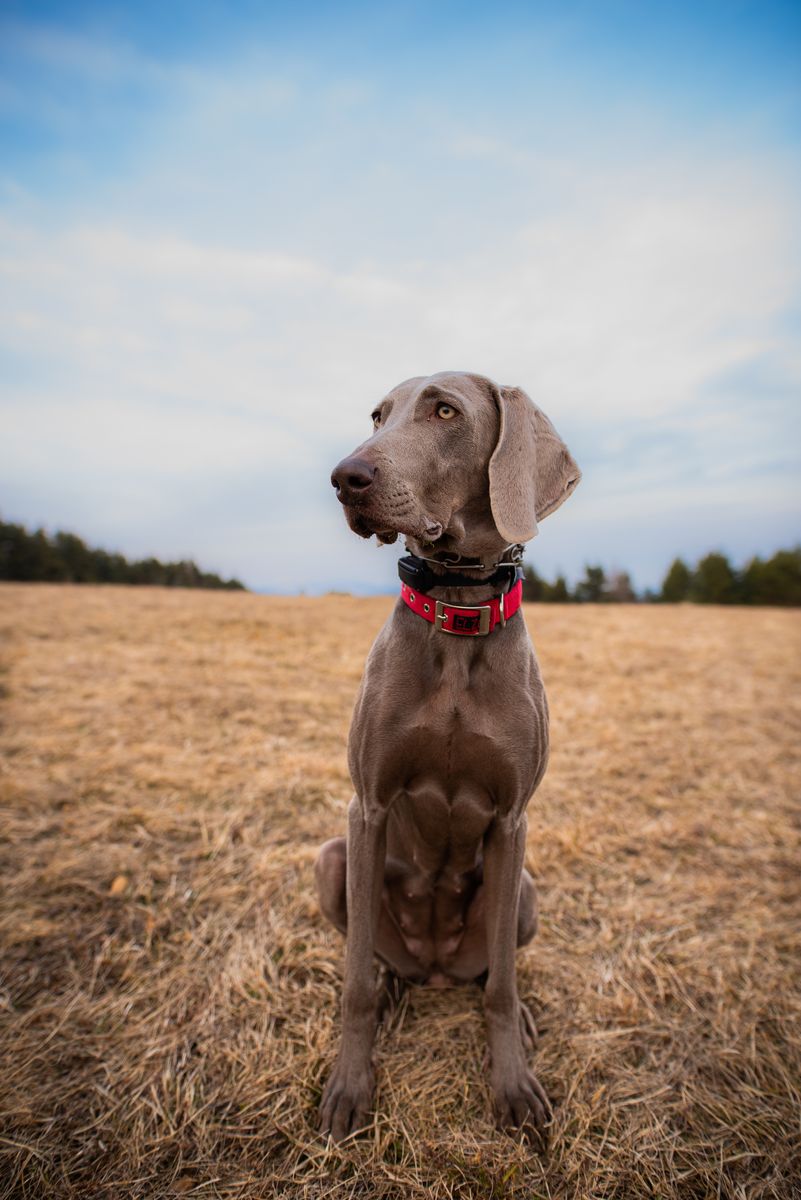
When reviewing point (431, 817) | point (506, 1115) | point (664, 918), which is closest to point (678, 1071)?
point (506, 1115)

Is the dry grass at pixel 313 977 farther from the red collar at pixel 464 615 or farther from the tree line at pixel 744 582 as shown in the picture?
the tree line at pixel 744 582

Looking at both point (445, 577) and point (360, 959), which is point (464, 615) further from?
point (360, 959)

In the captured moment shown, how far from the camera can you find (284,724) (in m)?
6.22

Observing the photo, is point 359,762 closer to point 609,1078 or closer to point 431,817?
point 431,817

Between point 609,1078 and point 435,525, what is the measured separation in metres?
2.33

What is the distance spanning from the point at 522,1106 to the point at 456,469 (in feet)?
7.73

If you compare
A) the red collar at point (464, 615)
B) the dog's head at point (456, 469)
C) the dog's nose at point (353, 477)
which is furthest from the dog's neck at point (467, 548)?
the dog's nose at point (353, 477)

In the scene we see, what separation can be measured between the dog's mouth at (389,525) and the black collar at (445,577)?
0.24 meters

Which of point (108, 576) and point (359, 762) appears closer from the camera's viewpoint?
point (359, 762)

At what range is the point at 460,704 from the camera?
2152 mm

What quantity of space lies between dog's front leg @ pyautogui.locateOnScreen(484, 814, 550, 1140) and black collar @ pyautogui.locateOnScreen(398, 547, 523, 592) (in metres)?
0.89

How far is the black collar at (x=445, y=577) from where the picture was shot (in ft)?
7.33

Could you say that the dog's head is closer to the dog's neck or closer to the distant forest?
the dog's neck

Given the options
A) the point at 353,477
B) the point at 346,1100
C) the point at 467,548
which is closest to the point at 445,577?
the point at 467,548
